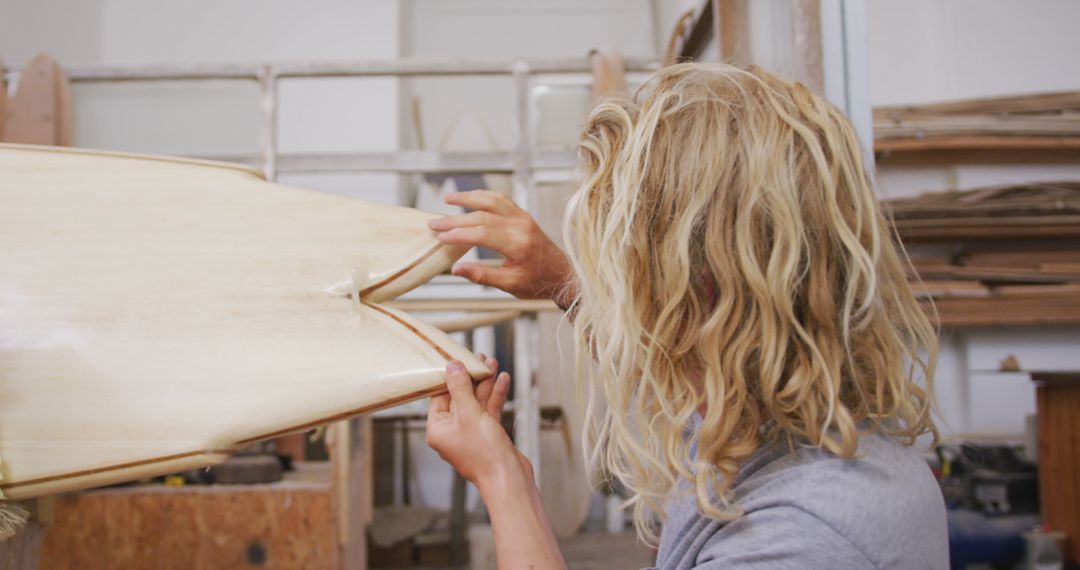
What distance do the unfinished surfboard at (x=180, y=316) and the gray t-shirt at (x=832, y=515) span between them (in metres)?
0.32

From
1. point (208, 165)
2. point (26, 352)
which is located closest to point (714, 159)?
point (208, 165)

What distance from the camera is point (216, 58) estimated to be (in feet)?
15.0

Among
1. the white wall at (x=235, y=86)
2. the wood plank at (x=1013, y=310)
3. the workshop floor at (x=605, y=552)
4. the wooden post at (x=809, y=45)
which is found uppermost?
the white wall at (x=235, y=86)

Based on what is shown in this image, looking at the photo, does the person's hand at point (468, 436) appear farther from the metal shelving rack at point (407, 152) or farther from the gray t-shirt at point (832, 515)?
the metal shelving rack at point (407, 152)

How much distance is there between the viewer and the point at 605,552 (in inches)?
115

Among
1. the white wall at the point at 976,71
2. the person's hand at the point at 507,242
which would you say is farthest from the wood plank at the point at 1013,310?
the person's hand at the point at 507,242

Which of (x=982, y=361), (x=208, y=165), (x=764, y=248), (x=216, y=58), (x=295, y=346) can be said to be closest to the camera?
(x=764, y=248)

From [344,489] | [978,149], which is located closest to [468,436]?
[344,489]

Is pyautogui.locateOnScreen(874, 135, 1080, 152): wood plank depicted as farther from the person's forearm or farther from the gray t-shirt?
the person's forearm

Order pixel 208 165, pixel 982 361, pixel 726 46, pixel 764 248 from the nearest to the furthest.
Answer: pixel 764 248, pixel 208 165, pixel 726 46, pixel 982 361

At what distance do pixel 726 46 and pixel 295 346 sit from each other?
117 centimetres

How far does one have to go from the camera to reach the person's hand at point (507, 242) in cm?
95

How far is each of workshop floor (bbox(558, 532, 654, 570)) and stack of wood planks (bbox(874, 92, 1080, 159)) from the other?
4.81 feet

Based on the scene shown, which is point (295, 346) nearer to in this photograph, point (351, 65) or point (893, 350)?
point (893, 350)
